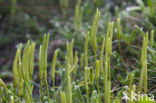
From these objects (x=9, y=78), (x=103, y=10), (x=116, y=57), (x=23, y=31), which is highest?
(x=103, y=10)

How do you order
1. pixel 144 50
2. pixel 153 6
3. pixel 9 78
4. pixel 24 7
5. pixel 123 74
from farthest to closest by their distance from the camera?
1. pixel 24 7
2. pixel 9 78
3. pixel 153 6
4. pixel 123 74
5. pixel 144 50

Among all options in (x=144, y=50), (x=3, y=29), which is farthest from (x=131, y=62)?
(x=3, y=29)

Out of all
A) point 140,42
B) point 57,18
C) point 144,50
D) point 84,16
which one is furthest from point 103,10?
point 144,50

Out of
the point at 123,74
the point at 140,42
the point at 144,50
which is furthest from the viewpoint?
the point at 140,42

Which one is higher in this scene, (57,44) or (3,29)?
(3,29)

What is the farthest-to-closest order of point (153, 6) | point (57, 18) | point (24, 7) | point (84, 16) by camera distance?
point (24, 7), point (57, 18), point (84, 16), point (153, 6)

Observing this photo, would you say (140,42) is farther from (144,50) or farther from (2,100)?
(2,100)

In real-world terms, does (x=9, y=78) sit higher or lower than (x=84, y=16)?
lower

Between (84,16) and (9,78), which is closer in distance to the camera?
(9,78)

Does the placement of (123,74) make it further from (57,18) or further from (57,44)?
(57,18)
